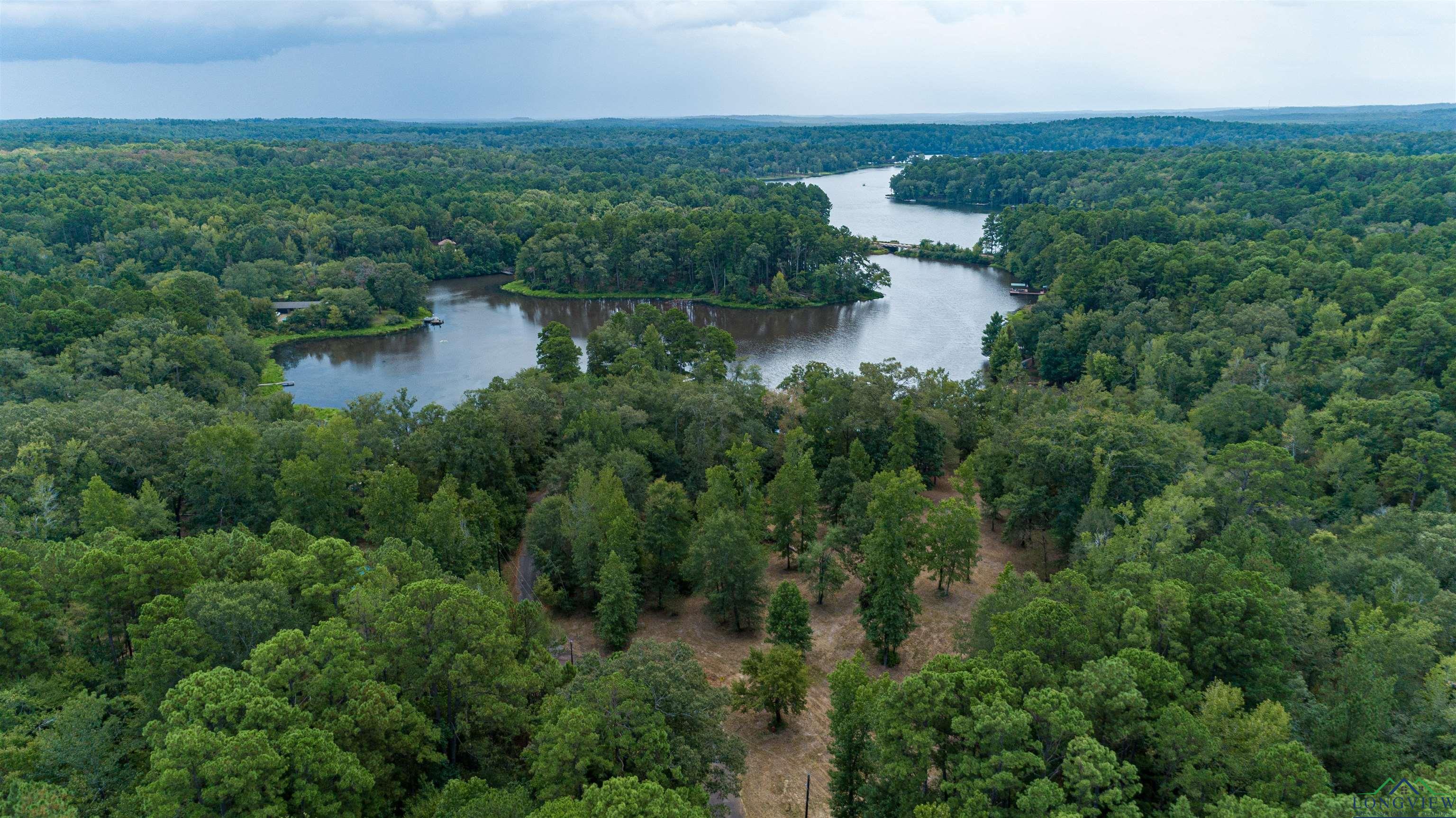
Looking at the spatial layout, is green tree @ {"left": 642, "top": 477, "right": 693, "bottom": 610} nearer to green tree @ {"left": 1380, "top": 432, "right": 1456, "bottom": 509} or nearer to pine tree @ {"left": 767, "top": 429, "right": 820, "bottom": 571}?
pine tree @ {"left": 767, "top": 429, "right": 820, "bottom": 571}

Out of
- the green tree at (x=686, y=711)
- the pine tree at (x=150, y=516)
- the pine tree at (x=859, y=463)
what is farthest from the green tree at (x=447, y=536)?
the pine tree at (x=859, y=463)

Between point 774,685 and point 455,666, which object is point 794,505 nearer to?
point 774,685

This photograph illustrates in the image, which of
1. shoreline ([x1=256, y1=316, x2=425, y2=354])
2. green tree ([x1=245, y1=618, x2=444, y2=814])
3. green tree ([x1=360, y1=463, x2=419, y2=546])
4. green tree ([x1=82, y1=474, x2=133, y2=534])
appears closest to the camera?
green tree ([x1=245, y1=618, x2=444, y2=814])

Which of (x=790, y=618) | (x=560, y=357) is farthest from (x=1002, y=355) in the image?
(x=790, y=618)

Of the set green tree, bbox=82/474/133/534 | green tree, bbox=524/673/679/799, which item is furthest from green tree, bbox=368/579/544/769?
green tree, bbox=82/474/133/534

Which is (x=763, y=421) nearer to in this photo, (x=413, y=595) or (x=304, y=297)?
(x=413, y=595)
